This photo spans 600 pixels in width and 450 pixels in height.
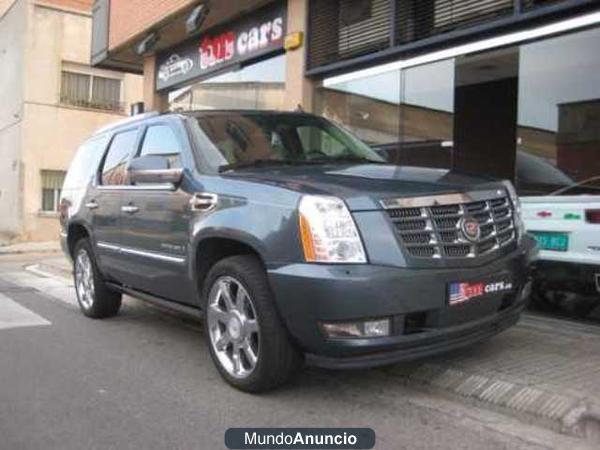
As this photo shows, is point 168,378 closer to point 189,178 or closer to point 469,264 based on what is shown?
point 189,178

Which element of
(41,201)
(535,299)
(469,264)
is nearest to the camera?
(469,264)

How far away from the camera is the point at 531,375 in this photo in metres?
4.85

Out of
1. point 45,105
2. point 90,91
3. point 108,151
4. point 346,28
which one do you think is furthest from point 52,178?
point 108,151

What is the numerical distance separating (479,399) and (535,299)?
131 inches

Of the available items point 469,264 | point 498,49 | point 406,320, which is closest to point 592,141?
point 498,49

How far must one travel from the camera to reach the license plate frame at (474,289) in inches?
177

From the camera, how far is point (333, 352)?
4418 millimetres

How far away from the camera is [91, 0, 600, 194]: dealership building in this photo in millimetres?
7297

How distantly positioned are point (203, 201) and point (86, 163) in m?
3.19

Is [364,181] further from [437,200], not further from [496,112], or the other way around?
[496,112]

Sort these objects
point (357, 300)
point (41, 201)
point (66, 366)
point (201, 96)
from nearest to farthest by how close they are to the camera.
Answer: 1. point (357, 300)
2. point (66, 366)
3. point (201, 96)
4. point (41, 201)

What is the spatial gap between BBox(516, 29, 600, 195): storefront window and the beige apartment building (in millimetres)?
19122

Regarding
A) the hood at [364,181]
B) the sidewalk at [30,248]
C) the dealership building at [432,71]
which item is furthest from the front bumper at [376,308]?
the sidewalk at [30,248]

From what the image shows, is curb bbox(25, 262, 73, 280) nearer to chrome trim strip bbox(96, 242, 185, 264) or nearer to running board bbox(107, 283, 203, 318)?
chrome trim strip bbox(96, 242, 185, 264)
